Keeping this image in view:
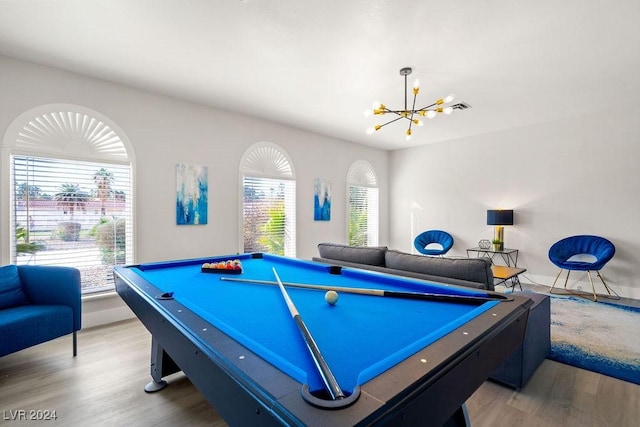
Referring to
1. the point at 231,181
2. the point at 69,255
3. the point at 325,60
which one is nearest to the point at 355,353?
the point at 325,60

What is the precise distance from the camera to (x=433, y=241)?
609 cm

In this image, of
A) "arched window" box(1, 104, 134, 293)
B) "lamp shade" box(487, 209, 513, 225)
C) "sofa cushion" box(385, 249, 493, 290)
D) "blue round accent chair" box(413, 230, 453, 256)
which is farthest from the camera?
"blue round accent chair" box(413, 230, 453, 256)

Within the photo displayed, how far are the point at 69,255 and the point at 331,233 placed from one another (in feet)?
12.6

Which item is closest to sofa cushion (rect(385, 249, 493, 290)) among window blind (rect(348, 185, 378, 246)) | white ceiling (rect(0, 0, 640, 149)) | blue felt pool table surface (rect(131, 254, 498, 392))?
blue felt pool table surface (rect(131, 254, 498, 392))

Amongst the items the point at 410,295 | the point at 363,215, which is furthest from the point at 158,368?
the point at 363,215

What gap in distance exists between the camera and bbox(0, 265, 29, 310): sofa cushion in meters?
2.39

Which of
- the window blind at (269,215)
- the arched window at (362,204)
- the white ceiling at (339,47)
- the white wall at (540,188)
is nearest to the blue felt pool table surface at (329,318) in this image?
the white ceiling at (339,47)

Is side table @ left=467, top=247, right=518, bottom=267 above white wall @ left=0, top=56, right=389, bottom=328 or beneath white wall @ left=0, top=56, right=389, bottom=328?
beneath

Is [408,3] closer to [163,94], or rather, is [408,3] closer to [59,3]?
[59,3]

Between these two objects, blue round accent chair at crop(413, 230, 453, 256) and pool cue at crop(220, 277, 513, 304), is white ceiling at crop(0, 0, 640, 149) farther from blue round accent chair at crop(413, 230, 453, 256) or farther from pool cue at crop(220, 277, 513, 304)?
blue round accent chair at crop(413, 230, 453, 256)

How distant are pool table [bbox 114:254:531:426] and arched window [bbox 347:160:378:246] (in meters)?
4.28

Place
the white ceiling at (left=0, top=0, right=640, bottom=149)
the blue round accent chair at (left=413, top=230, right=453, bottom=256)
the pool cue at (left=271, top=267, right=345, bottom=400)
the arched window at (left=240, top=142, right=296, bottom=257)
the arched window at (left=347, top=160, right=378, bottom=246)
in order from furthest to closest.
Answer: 1. the arched window at (left=347, top=160, right=378, bottom=246)
2. the blue round accent chair at (left=413, top=230, right=453, bottom=256)
3. the arched window at (left=240, top=142, right=296, bottom=257)
4. the white ceiling at (left=0, top=0, right=640, bottom=149)
5. the pool cue at (left=271, top=267, right=345, bottom=400)

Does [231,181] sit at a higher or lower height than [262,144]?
lower

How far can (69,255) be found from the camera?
122 inches
